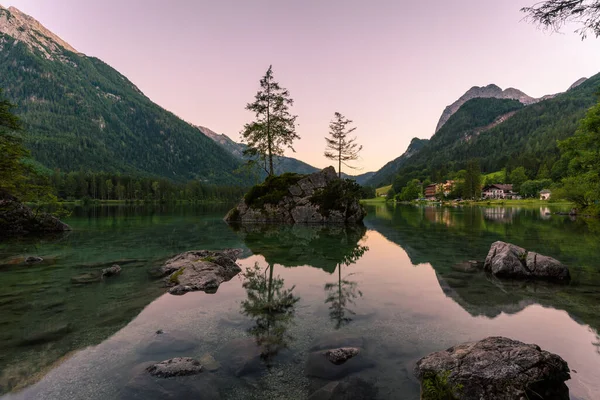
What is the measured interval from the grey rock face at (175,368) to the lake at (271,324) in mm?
204

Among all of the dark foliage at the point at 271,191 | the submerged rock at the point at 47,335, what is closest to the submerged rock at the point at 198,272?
the submerged rock at the point at 47,335

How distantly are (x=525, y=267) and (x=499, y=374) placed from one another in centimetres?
1295

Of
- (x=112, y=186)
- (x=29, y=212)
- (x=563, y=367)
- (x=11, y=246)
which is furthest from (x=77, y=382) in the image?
(x=112, y=186)

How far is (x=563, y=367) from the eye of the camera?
6.19 metres

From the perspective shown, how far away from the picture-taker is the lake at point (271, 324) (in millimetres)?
6324

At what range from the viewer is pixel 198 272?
1513 cm

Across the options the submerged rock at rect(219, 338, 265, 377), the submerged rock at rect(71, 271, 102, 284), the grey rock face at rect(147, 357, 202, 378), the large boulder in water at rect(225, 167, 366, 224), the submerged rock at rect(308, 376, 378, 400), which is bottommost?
the submerged rock at rect(71, 271, 102, 284)

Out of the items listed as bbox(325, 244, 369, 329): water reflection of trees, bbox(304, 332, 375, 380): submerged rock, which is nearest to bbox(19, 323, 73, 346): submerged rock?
bbox(304, 332, 375, 380): submerged rock

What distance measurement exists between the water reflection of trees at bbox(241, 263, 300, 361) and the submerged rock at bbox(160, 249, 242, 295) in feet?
4.02

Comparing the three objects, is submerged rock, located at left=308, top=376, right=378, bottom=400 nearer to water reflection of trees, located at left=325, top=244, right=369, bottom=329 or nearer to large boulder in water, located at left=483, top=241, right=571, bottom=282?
water reflection of trees, located at left=325, top=244, right=369, bottom=329

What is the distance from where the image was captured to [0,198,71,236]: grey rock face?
30578mm

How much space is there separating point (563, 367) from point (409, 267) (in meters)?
11.7

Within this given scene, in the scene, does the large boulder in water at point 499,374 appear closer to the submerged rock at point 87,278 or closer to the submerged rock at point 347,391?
the submerged rock at point 347,391

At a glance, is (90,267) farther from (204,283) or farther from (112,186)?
(112,186)
